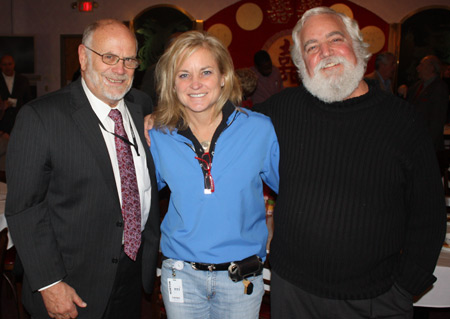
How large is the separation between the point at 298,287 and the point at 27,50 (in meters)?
9.42

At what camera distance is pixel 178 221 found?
5.68 ft

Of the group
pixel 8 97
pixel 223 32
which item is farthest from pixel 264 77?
pixel 8 97

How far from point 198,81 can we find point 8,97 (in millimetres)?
5947

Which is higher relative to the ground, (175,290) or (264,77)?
(264,77)

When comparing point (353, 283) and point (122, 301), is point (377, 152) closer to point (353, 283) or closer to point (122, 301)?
point (353, 283)

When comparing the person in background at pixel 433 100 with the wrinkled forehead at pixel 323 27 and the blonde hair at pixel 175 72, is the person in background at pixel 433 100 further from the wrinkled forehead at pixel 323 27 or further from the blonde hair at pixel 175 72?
the blonde hair at pixel 175 72

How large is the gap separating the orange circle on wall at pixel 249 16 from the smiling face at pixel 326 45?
6.88 metres

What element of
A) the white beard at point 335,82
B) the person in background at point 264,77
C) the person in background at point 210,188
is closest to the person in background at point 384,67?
A: the person in background at point 264,77

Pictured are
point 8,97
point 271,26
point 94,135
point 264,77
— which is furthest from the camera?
point 271,26

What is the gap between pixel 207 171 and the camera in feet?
5.57

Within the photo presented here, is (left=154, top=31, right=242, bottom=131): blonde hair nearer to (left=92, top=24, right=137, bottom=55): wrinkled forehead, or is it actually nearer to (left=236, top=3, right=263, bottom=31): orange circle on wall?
(left=92, top=24, right=137, bottom=55): wrinkled forehead

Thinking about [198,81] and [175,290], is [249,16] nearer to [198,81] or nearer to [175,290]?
[198,81]

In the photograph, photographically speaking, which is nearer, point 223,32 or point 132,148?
point 132,148

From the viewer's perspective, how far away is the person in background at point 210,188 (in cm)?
167
